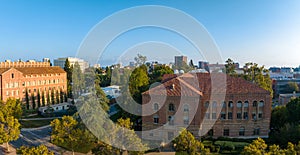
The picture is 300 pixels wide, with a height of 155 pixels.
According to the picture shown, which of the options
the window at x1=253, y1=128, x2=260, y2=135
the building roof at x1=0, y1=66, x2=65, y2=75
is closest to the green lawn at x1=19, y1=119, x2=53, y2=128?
the building roof at x1=0, y1=66, x2=65, y2=75

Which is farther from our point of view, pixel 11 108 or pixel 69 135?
pixel 11 108

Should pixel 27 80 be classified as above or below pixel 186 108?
above

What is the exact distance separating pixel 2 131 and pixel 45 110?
24.6 meters

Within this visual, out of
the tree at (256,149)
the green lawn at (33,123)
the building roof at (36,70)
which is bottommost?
the green lawn at (33,123)

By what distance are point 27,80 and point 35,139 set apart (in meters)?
25.1

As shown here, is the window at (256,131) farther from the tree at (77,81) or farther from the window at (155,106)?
the tree at (77,81)

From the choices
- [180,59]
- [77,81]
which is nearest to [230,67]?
[180,59]

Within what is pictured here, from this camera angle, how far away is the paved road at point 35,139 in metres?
31.8

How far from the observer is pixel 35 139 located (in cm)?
3522

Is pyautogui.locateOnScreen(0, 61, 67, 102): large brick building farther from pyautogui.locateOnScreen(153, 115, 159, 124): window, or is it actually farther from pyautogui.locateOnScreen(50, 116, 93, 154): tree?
pyautogui.locateOnScreen(153, 115, 159, 124): window

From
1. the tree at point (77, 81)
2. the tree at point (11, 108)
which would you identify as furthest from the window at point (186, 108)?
the tree at point (77, 81)

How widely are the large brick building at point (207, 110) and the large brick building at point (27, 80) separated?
34604mm

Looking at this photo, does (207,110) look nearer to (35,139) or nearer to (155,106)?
(155,106)

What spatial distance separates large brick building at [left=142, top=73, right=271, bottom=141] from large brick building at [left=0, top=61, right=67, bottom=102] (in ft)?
114
